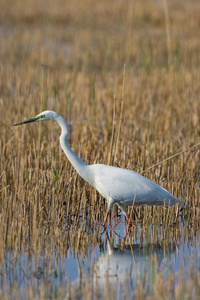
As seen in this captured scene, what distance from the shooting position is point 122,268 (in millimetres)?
4262

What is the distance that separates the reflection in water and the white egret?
494mm

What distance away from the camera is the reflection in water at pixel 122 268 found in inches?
151

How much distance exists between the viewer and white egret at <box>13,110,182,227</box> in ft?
16.5

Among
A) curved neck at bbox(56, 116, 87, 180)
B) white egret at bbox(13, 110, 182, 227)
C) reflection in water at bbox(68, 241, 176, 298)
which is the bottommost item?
reflection in water at bbox(68, 241, 176, 298)

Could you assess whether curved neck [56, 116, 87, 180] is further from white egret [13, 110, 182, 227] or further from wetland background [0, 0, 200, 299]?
wetland background [0, 0, 200, 299]

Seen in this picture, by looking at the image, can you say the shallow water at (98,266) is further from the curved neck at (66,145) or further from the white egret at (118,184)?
the curved neck at (66,145)

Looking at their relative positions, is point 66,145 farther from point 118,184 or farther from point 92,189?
point 92,189

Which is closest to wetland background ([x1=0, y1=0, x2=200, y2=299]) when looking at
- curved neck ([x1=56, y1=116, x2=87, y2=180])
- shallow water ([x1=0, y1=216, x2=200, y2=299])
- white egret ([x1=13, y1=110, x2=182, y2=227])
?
shallow water ([x1=0, y1=216, x2=200, y2=299])

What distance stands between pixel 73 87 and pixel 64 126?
229 inches

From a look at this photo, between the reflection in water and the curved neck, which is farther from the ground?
the curved neck

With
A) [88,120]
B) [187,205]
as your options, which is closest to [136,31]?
[88,120]

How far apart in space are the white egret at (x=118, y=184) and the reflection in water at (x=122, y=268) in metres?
0.49

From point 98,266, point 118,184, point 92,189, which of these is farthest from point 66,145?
point 98,266

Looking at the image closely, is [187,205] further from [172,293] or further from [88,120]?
[88,120]
